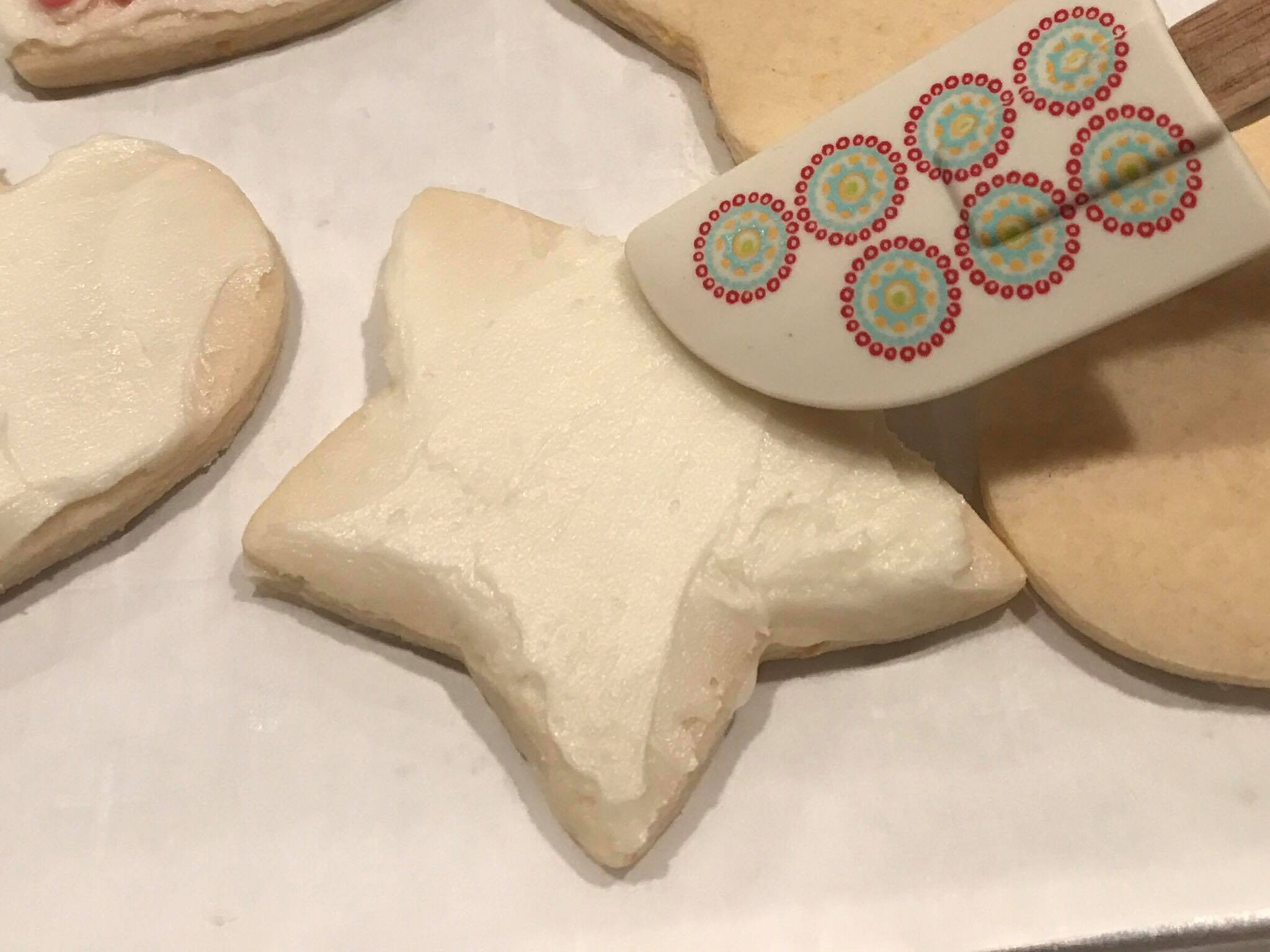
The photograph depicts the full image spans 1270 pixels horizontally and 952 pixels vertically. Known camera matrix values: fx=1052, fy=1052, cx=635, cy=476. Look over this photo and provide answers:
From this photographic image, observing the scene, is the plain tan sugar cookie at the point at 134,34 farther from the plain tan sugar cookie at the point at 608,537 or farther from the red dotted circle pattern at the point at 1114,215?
the red dotted circle pattern at the point at 1114,215

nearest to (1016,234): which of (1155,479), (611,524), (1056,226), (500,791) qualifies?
(1056,226)

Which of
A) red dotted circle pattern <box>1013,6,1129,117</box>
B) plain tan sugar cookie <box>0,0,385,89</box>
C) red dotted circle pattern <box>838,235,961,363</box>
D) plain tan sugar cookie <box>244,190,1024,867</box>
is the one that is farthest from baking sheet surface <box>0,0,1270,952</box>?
plain tan sugar cookie <box>0,0,385,89</box>

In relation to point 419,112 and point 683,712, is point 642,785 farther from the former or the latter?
point 419,112

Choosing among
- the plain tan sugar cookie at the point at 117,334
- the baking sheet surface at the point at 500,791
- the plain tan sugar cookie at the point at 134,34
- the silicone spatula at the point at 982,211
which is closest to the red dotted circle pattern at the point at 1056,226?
the silicone spatula at the point at 982,211

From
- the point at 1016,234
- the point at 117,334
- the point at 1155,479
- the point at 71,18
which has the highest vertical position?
the point at 71,18

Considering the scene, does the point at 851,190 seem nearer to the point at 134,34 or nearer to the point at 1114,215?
the point at 1114,215

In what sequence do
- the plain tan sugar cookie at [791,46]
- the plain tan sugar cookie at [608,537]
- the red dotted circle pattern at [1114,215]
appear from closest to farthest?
the red dotted circle pattern at [1114,215] < the plain tan sugar cookie at [608,537] < the plain tan sugar cookie at [791,46]
